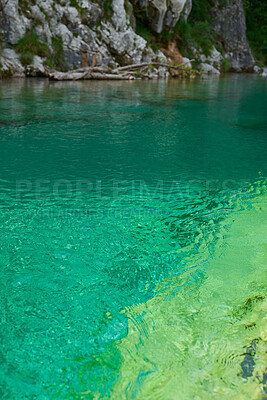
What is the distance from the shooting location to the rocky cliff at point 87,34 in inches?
624

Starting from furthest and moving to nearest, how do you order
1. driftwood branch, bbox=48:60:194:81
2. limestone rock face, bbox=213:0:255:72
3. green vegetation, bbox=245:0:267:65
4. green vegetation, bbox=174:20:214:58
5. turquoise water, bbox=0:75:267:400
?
green vegetation, bbox=245:0:267:65 → limestone rock face, bbox=213:0:255:72 → green vegetation, bbox=174:20:214:58 → driftwood branch, bbox=48:60:194:81 → turquoise water, bbox=0:75:267:400

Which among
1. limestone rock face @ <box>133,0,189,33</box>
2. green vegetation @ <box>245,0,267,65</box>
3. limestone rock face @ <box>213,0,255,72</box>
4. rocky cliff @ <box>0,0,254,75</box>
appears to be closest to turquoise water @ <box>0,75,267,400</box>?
rocky cliff @ <box>0,0,254,75</box>

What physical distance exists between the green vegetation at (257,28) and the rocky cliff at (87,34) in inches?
553

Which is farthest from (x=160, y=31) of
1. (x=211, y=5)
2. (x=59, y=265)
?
(x=59, y=265)

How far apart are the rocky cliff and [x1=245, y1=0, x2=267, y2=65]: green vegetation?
1404 centimetres

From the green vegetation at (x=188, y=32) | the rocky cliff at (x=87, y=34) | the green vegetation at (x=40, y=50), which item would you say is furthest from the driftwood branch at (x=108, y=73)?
the green vegetation at (x=188, y=32)

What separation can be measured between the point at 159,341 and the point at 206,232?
134cm

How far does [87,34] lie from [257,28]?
31.2 metres

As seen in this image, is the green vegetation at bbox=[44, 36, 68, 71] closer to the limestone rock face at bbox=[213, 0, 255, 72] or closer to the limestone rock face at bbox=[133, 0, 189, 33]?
the limestone rock face at bbox=[133, 0, 189, 33]

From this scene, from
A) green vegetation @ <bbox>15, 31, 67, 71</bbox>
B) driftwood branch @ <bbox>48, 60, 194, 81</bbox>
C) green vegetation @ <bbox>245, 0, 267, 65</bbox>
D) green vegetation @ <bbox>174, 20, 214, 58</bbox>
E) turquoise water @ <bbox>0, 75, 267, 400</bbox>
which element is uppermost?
green vegetation @ <bbox>245, 0, 267, 65</bbox>

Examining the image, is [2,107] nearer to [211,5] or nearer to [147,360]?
[147,360]

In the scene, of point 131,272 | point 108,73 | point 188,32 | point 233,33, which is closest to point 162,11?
point 188,32

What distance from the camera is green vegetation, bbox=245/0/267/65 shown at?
39.6 m

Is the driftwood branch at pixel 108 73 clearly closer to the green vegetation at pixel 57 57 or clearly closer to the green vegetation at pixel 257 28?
the green vegetation at pixel 57 57
